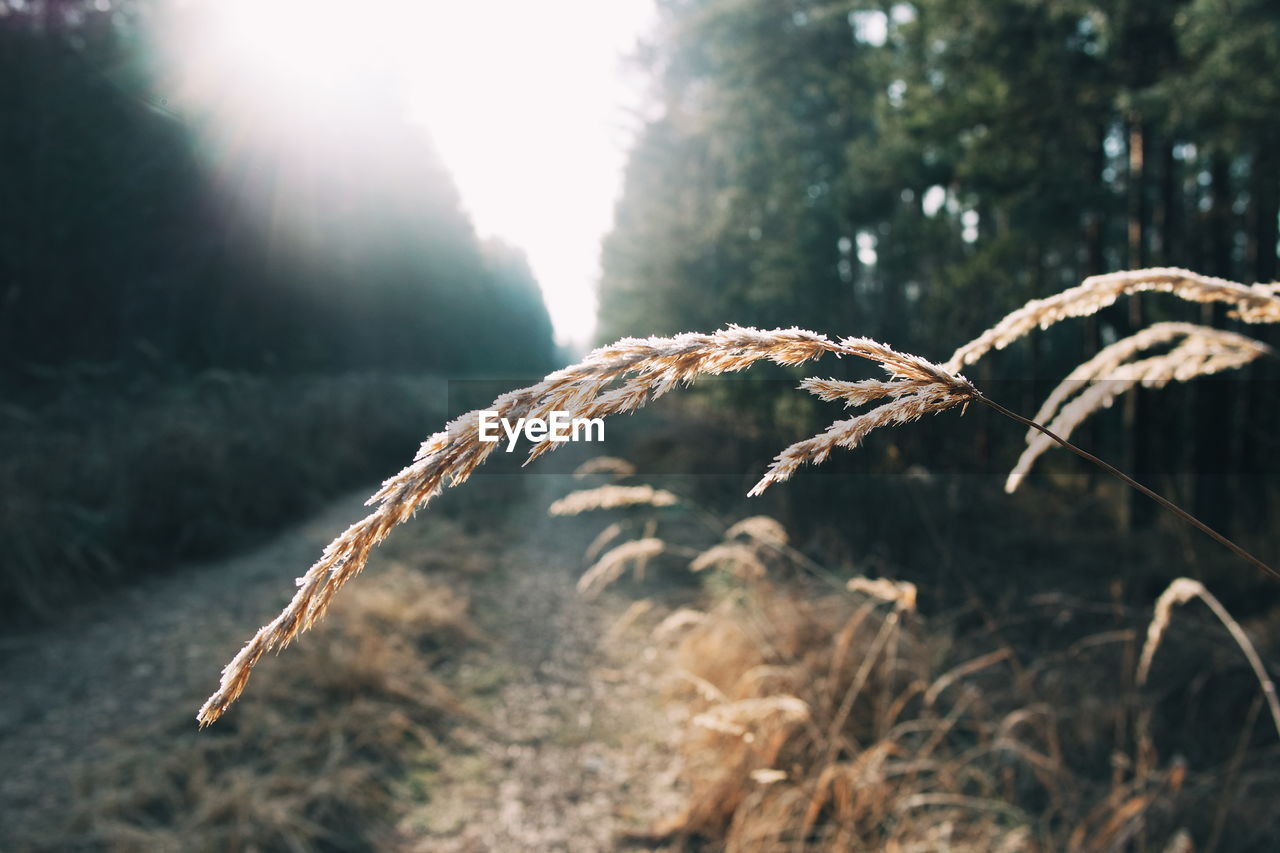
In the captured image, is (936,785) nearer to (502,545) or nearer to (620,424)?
(502,545)

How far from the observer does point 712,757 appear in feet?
11.0

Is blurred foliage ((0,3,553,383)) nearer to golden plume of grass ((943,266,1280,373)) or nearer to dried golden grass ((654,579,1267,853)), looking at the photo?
dried golden grass ((654,579,1267,853))

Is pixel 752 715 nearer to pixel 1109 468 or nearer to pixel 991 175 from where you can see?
pixel 1109 468

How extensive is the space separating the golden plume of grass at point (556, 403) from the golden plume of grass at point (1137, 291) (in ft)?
0.52

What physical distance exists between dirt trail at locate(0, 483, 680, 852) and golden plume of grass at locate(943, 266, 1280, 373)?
300 centimetres

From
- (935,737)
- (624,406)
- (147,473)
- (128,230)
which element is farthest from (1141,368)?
(128,230)

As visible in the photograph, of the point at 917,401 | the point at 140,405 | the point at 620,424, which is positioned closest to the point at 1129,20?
the point at 917,401

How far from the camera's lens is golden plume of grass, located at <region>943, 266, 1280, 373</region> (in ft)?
1.97

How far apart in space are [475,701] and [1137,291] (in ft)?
14.0

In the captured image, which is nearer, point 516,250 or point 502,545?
point 502,545

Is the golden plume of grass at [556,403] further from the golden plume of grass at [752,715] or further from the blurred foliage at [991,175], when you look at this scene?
the blurred foliage at [991,175]

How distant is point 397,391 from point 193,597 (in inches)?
481

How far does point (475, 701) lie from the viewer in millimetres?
4324

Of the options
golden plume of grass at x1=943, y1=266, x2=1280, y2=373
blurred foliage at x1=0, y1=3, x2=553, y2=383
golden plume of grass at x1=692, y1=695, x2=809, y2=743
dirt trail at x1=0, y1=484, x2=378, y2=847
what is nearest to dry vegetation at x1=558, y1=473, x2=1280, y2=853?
golden plume of grass at x1=692, y1=695, x2=809, y2=743
